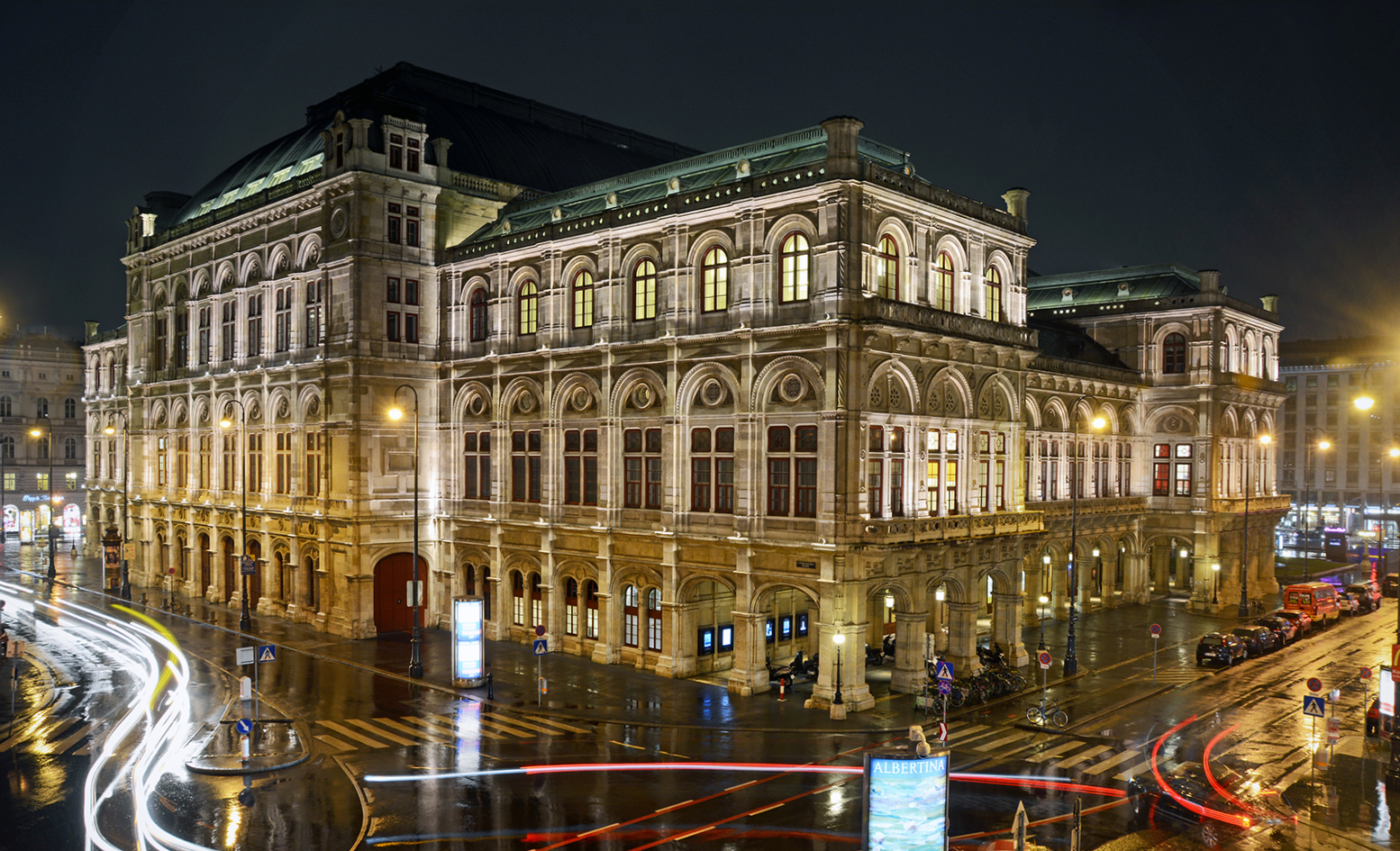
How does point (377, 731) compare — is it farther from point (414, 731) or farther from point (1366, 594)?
point (1366, 594)

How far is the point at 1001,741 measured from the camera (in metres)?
31.3

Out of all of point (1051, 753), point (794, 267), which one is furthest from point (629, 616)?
point (1051, 753)

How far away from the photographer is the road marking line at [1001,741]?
30516 millimetres

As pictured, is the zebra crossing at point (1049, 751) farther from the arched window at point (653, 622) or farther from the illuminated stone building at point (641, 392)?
the arched window at point (653, 622)

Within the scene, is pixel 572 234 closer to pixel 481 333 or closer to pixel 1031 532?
pixel 481 333

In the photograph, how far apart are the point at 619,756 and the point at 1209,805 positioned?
52.0ft

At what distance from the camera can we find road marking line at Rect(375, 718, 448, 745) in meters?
30.9

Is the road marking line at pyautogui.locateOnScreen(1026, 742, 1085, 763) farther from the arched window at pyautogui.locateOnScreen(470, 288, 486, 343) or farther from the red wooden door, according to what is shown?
the arched window at pyautogui.locateOnScreen(470, 288, 486, 343)

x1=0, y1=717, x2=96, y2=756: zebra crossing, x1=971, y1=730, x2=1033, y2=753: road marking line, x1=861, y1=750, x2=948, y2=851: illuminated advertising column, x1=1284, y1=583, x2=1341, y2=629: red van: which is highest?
x1=861, y1=750, x2=948, y2=851: illuminated advertising column

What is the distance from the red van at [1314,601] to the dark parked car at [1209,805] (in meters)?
31.6

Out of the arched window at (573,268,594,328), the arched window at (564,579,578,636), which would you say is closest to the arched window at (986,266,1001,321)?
the arched window at (573,268,594,328)

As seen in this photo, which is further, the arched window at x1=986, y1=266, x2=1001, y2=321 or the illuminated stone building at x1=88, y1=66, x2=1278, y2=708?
the arched window at x1=986, y1=266, x2=1001, y2=321

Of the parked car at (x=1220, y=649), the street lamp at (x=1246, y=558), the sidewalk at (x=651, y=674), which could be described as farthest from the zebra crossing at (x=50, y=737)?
the street lamp at (x=1246, y=558)

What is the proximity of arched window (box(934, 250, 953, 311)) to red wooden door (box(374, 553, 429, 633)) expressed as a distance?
29.1m
